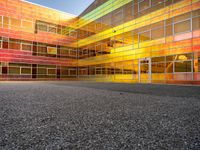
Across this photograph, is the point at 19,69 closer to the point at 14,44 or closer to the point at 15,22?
the point at 14,44

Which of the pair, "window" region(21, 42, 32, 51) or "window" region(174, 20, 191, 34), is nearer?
"window" region(174, 20, 191, 34)

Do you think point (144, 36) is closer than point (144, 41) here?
No

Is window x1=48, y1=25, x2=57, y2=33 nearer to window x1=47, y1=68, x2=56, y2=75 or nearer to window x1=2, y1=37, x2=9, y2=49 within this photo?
window x1=47, y1=68, x2=56, y2=75

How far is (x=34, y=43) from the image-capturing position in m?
32.4

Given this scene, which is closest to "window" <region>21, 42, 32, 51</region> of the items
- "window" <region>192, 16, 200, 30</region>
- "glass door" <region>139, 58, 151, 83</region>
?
"glass door" <region>139, 58, 151, 83</region>

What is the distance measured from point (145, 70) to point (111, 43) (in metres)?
9.61

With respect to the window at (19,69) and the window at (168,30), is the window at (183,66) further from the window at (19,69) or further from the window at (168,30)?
the window at (19,69)

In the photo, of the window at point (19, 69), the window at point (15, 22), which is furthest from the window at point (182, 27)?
the window at point (15, 22)

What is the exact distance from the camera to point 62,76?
36031 mm

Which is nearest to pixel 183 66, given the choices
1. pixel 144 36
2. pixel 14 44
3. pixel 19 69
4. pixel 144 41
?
pixel 144 41

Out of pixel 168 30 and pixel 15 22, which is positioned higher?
pixel 15 22

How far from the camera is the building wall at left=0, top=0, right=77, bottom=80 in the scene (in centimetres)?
2925

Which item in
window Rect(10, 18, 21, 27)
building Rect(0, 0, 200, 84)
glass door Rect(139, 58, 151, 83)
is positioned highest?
window Rect(10, 18, 21, 27)

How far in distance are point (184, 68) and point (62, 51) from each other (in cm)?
2703
